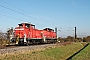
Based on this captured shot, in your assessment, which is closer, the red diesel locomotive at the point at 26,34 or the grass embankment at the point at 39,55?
the grass embankment at the point at 39,55

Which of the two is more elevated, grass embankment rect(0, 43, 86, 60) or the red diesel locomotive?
the red diesel locomotive

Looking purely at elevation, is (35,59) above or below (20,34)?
below

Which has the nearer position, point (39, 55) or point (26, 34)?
point (39, 55)

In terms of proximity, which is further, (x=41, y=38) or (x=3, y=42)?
(x=41, y=38)

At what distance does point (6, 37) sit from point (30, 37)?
19.6 ft

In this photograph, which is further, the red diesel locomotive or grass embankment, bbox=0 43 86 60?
the red diesel locomotive

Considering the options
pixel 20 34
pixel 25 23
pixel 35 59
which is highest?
pixel 25 23

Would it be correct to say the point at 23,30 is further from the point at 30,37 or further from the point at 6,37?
the point at 6,37

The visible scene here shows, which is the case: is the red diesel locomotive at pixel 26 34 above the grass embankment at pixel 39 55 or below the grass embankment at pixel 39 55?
above

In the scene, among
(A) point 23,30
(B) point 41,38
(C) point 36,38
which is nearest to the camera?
(A) point 23,30

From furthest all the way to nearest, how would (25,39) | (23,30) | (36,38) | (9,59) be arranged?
(36,38)
(23,30)
(25,39)
(9,59)

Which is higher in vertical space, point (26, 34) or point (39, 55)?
point (26, 34)

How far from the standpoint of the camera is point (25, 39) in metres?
30.7

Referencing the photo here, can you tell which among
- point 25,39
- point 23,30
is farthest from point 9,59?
point 23,30
